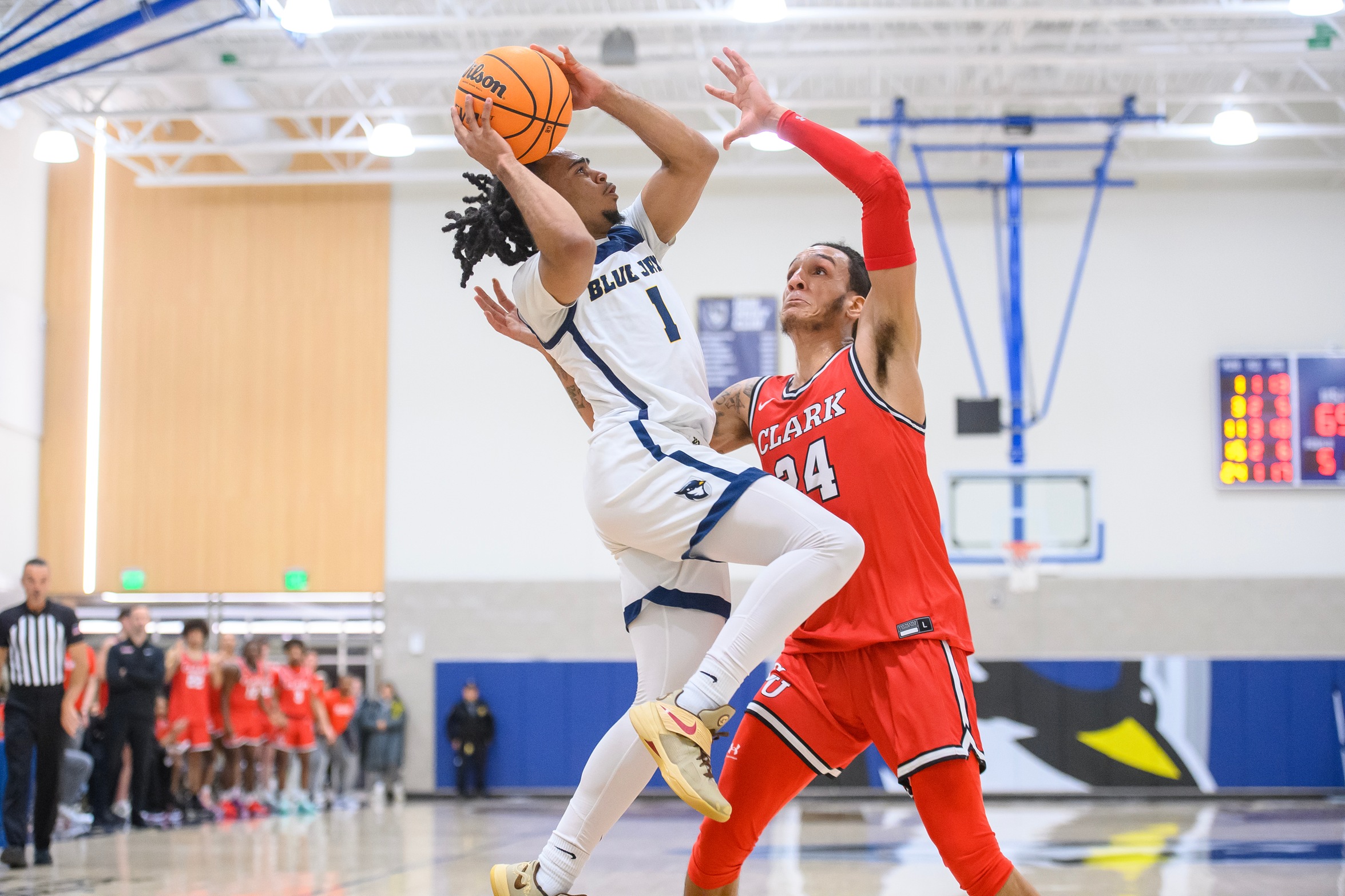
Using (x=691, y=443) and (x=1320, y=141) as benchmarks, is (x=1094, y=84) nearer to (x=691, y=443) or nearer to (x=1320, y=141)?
(x=1320, y=141)

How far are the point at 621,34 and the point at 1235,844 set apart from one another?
9.60 m

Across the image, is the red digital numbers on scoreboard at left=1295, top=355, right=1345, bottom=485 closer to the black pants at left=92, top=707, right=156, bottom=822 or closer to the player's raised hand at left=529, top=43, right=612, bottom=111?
the black pants at left=92, top=707, right=156, bottom=822

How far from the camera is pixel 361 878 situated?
24.0ft

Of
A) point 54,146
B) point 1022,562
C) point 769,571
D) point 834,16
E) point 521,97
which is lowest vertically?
point 1022,562

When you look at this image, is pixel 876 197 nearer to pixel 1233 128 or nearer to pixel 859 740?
pixel 859 740

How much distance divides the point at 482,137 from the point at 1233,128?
39.2ft

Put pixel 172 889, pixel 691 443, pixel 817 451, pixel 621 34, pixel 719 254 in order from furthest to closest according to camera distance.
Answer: pixel 719 254, pixel 621 34, pixel 172 889, pixel 817 451, pixel 691 443

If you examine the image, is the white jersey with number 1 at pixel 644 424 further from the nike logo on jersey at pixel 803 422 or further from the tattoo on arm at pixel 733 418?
the tattoo on arm at pixel 733 418

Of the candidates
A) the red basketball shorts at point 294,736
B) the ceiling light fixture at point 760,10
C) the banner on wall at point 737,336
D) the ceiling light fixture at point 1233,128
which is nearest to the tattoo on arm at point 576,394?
the ceiling light fixture at point 760,10

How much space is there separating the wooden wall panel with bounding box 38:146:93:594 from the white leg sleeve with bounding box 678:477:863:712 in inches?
617

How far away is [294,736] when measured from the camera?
13609 mm

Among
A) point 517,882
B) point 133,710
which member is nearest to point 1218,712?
point 133,710

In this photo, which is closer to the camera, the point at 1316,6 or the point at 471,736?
the point at 1316,6

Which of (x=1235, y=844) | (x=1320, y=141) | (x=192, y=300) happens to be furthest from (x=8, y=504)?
(x=1320, y=141)
